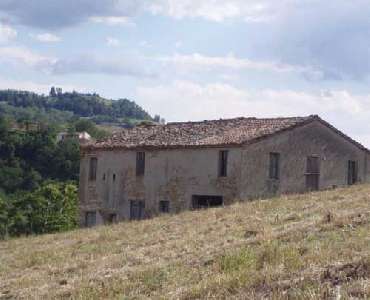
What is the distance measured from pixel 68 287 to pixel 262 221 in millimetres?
7008

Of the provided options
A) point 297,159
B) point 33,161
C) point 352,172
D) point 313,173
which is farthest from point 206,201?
point 33,161

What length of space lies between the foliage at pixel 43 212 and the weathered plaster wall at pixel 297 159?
2489 cm

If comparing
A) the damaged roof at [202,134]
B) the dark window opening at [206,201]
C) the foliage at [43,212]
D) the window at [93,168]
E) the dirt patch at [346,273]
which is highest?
the damaged roof at [202,134]

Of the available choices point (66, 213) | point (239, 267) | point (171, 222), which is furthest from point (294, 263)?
point (66, 213)

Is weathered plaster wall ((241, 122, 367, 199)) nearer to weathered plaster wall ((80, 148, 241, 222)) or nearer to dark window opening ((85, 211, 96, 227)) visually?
weathered plaster wall ((80, 148, 241, 222))

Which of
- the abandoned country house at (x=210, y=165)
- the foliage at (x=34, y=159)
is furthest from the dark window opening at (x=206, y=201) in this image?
the foliage at (x=34, y=159)

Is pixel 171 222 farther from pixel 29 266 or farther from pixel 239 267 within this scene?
pixel 239 267

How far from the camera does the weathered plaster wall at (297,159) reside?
3278 cm

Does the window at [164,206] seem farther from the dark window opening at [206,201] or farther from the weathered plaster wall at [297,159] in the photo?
the weathered plaster wall at [297,159]

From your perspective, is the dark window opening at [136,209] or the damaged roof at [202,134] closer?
the damaged roof at [202,134]

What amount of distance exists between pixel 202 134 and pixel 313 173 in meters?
Result: 5.54

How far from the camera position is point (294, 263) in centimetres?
1101

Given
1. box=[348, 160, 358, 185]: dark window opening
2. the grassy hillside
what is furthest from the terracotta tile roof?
the grassy hillside

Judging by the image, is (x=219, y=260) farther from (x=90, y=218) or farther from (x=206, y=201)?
(x=90, y=218)
